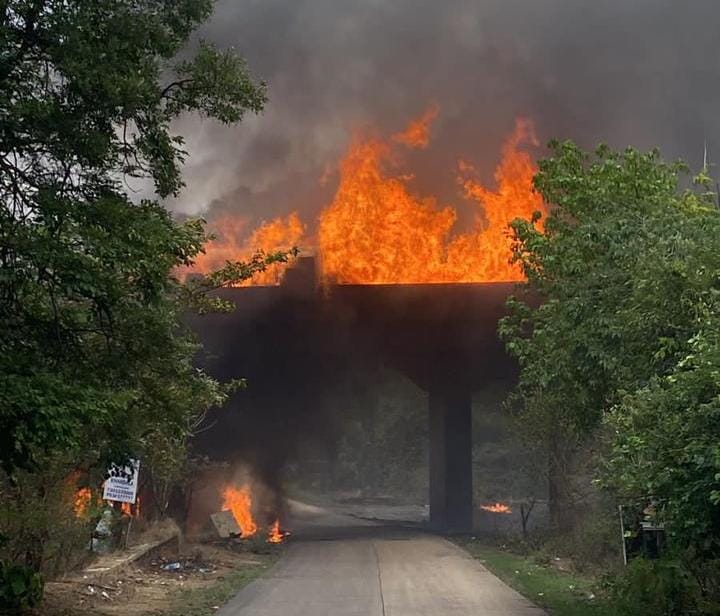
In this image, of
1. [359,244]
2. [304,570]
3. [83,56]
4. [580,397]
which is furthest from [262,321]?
[83,56]

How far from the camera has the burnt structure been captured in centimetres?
3109

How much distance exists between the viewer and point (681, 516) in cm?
780

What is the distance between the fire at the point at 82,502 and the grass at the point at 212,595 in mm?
2111

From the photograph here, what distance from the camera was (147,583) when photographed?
1636 centimetres

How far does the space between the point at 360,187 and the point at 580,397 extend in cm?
1967

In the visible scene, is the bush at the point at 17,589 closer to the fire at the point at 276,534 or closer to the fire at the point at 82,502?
the fire at the point at 82,502

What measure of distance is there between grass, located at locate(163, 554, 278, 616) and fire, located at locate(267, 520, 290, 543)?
9004 millimetres

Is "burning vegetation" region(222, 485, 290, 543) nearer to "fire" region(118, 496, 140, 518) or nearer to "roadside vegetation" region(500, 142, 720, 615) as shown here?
"fire" region(118, 496, 140, 518)

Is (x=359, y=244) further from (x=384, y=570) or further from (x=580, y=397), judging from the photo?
A: (x=580, y=397)

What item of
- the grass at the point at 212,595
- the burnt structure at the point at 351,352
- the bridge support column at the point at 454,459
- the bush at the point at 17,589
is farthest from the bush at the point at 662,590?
the bridge support column at the point at 454,459

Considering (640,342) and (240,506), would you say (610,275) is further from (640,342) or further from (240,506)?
(240,506)

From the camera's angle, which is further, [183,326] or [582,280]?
[582,280]

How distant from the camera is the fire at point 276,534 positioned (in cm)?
2920

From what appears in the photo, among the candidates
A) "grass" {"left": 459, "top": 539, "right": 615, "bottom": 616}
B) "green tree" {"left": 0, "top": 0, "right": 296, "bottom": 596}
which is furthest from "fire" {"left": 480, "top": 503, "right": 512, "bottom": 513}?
"green tree" {"left": 0, "top": 0, "right": 296, "bottom": 596}
